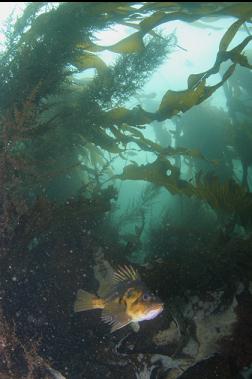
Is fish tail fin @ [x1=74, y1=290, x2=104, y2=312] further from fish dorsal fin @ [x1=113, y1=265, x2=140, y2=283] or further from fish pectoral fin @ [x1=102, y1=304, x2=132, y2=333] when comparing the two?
fish dorsal fin @ [x1=113, y1=265, x2=140, y2=283]

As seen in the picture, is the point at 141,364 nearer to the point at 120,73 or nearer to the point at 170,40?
the point at 120,73

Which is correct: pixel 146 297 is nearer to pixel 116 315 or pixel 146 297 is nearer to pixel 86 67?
pixel 116 315

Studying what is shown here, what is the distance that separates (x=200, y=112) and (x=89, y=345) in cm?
690

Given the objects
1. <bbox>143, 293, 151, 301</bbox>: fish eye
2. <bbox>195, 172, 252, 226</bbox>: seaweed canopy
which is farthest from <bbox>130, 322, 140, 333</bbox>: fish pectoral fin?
<bbox>195, 172, 252, 226</bbox>: seaweed canopy

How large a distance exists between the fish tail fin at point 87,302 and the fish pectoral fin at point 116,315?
9cm

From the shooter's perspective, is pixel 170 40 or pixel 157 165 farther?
pixel 170 40

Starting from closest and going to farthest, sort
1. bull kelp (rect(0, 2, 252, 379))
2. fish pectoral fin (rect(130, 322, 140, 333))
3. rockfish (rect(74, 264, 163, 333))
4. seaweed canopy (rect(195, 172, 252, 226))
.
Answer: rockfish (rect(74, 264, 163, 333))
bull kelp (rect(0, 2, 252, 379))
fish pectoral fin (rect(130, 322, 140, 333))
seaweed canopy (rect(195, 172, 252, 226))

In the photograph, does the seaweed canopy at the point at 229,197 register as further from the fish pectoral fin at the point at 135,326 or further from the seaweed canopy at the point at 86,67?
the fish pectoral fin at the point at 135,326

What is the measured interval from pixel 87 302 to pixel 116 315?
0.31 metres

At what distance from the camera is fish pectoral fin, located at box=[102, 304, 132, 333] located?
7.50 ft

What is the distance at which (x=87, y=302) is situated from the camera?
101 inches

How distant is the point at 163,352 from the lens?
3.31 meters

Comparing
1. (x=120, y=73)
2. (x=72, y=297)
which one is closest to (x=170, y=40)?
(x=120, y=73)

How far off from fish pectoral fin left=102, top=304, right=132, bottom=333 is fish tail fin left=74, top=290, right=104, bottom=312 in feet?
0.29
